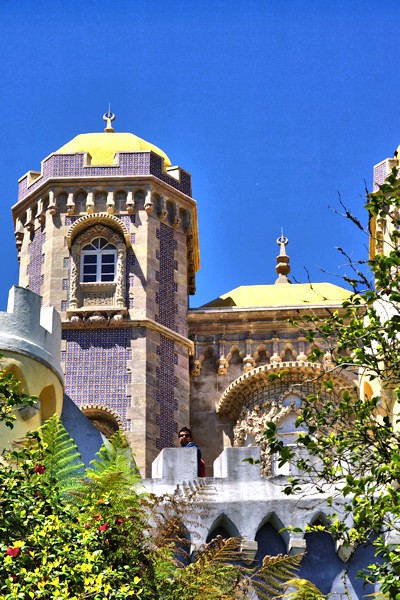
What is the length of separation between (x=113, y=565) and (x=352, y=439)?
2.88m

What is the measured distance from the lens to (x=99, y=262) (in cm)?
3578

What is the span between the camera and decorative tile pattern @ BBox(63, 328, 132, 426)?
34094 mm

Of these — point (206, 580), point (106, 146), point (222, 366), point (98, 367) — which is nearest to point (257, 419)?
point (222, 366)

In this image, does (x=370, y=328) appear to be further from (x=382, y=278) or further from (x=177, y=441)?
(x=177, y=441)

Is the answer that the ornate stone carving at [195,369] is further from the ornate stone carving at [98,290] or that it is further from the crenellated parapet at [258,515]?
the crenellated parapet at [258,515]

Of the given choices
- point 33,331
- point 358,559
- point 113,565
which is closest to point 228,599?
point 113,565

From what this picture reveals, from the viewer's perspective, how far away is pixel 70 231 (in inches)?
1422

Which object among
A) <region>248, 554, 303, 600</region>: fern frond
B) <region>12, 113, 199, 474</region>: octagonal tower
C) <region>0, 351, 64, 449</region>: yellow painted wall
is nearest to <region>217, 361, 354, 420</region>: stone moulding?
<region>12, 113, 199, 474</region>: octagonal tower

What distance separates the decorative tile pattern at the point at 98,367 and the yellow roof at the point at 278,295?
3.55 meters

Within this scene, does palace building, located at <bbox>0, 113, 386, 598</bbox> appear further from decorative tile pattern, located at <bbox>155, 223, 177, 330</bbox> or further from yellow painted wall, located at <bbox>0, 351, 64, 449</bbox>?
yellow painted wall, located at <bbox>0, 351, 64, 449</bbox>

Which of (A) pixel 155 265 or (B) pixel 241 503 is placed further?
(A) pixel 155 265

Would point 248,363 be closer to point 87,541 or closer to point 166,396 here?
point 166,396

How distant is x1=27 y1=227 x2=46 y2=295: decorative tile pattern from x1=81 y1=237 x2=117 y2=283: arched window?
99 cm

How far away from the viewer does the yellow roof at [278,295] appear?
123ft
